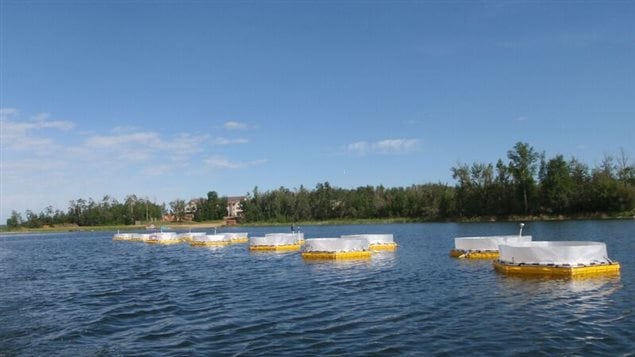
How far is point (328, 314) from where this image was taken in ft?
62.5

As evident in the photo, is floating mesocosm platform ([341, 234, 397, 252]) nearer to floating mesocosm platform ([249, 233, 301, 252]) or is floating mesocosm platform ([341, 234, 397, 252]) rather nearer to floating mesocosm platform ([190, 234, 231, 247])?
floating mesocosm platform ([249, 233, 301, 252])

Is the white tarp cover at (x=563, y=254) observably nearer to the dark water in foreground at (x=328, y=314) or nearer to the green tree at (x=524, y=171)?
the dark water in foreground at (x=328, y=314)

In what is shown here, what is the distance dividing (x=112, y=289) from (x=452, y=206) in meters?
122

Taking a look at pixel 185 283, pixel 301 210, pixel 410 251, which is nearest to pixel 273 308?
pixel 185 283

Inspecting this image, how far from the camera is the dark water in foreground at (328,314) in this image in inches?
576

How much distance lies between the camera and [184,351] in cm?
1459

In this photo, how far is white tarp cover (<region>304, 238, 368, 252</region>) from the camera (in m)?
40.0

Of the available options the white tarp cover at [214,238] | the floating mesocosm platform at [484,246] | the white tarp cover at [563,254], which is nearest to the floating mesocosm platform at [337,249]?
the floating mesocosm platform at [484,246]

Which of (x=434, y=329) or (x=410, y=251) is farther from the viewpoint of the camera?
(x=410, y=251)

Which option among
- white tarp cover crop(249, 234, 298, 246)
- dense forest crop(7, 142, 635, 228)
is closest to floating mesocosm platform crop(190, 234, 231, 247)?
white tarp cover crop(249, 234, 298, 246)

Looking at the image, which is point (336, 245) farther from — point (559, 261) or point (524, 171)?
point (524, 171)

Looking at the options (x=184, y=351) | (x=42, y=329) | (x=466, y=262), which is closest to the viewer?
(x=184, y=351)

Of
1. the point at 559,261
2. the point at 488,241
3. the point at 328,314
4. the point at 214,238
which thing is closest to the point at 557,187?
the point at 214,238

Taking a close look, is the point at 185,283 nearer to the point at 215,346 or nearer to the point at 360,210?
the point at 215,346
